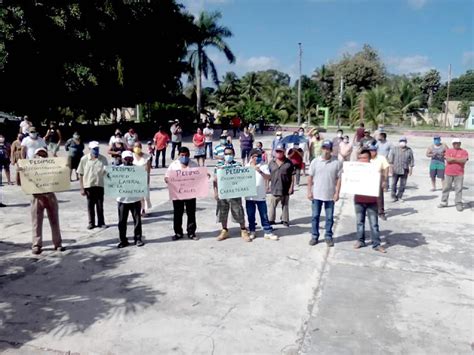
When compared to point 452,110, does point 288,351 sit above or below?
below

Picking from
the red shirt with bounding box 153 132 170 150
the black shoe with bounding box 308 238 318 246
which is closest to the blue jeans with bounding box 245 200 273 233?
the black shoe with bounding box 308 238 318 246

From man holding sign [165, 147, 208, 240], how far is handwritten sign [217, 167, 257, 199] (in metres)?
0.34

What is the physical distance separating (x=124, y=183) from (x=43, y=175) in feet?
3.99

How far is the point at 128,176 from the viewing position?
7223 millimetres

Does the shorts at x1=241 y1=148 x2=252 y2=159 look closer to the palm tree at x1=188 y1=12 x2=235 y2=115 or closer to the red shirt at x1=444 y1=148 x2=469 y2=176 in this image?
the red shirt at x1=444 y1=148 x2=469 y2=176

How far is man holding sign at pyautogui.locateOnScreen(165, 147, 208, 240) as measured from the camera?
289 inches

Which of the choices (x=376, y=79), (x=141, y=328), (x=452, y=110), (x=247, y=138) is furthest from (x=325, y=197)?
(x=452, y=110)

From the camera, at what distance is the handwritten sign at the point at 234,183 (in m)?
7.32

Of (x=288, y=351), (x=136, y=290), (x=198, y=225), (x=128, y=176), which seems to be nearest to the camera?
(x=288, y=351)

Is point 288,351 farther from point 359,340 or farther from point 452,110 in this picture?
point 452,110

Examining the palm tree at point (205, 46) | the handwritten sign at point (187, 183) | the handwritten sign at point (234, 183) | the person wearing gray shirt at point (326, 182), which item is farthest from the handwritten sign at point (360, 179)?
the palm tree at point (205, 46)

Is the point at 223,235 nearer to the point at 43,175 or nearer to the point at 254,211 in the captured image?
the point at 254,211

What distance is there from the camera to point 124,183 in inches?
281

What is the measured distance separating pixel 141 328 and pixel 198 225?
156 inches
